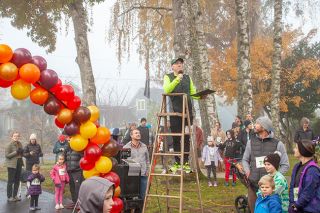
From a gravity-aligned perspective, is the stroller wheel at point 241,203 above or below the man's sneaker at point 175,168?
below

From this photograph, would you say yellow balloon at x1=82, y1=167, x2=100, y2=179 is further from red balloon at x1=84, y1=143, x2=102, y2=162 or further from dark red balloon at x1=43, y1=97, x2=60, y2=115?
dark red balloon at x1=43, y1=97, x2=60, y2=115

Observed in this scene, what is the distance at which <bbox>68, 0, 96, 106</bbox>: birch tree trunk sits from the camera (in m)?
14.3

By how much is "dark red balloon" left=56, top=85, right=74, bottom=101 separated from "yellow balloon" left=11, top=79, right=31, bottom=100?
53cm

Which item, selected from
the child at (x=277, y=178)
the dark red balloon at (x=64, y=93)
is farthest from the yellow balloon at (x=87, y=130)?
the child at (x=277, y=178)

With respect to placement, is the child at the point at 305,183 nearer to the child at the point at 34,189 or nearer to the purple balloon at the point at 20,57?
the purple balloon at the point at 20,57

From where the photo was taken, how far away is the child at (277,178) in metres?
6.25

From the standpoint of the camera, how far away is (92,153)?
A: 787 cm

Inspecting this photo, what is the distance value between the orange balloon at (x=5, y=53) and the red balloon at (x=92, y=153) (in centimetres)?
205

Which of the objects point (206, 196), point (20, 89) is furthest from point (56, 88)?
point (206, 196)

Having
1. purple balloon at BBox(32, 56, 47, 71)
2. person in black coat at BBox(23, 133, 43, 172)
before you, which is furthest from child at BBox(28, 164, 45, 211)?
purple balloon at BBox(32, 56, 47, 71)

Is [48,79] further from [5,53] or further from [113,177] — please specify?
[113,177]

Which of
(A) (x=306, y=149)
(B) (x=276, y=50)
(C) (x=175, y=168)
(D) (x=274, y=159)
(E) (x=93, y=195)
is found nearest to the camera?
(E) (x=93, y=195)

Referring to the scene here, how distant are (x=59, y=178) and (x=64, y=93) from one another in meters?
3.72

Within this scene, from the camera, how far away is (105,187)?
3354 millimetres
